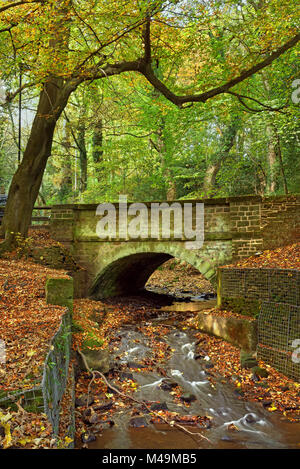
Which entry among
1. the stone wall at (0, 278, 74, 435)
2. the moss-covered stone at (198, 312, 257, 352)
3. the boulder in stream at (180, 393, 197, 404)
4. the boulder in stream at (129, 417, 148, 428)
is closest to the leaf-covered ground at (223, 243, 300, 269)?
the moss-covered stone at (198, 312, 257, 352)

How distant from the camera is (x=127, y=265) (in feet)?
41.4

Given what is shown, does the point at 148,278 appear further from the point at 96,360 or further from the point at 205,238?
the point at 96,360

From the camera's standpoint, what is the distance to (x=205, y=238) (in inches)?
401

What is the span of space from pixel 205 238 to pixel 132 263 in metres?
3.58

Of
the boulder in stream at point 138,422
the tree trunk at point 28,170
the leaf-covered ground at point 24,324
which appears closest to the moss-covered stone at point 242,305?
the boulder in stream at point 138,422

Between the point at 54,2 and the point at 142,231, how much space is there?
6258 millimetres

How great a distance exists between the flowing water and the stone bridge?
3449mm

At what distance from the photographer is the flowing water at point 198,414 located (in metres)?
4.35

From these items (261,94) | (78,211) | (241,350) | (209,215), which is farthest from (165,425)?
(261,94)

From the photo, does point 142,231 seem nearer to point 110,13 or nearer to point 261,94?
point 110,13

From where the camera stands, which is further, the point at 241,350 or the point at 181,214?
the point at 181,214

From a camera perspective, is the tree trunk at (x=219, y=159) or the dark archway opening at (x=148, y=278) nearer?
the dark archway opening at (x=148, y=278)

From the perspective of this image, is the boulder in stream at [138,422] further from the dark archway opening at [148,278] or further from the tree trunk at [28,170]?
the dark archway opening at [148,278]
